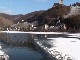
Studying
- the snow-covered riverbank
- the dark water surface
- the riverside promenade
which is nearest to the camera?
the snow-covered riverbank

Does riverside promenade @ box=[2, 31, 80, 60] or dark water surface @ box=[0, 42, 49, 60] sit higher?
riverside promenade @ box=[2, 31, 80, 60]

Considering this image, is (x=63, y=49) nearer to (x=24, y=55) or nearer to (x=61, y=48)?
(x=61, y=48)

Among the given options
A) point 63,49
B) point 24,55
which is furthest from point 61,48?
point 24,55

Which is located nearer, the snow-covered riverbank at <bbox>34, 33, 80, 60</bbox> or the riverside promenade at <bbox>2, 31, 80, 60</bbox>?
the snow-covered riverbank at <bbox>34, 33, 80, 60</bbox>

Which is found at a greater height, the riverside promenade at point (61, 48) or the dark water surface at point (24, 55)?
the riverside promenade at point (61, 48)

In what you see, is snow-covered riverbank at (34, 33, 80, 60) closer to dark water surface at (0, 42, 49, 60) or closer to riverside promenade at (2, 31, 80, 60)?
riverside promenade at (2, 31, 80, 60)

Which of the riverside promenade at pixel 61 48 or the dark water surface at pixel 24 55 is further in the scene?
the dark water surface at pixel 24 55

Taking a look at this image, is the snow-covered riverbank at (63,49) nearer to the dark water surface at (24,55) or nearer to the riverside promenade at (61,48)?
the riverside promenade at (61,48)

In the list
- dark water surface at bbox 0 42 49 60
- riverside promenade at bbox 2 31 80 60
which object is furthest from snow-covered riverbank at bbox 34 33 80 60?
dark water surface at bbox 0 42 49 60

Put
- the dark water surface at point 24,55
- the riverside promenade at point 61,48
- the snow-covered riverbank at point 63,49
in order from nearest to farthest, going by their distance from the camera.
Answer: the snow-covered riverbank at point 63,49
the riverside promenade at point 61,48
the dark water surface at point 24,55

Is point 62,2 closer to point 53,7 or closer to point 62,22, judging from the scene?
point 53,7

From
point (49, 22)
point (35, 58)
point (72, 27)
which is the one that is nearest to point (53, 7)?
point (49, 22)

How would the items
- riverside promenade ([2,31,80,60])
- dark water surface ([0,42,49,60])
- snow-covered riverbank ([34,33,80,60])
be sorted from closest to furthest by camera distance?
snow-covered riverbank ([34,33,80,60]), riverside promenade ([2,31,80,60]), dark water surface ([0,42,49,60])

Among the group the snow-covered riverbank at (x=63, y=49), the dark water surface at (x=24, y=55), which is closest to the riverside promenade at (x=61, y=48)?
the snow-covered riverbank at (x=63, y=49)
